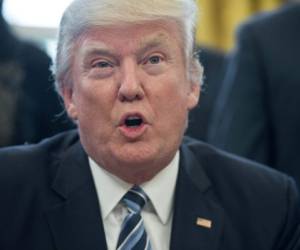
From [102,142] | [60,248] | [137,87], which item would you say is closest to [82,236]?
[60,248]

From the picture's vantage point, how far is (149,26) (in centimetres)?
237

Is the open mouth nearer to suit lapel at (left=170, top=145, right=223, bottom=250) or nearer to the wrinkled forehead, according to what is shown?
the wrinkled forehead

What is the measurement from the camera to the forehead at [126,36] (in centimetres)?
236

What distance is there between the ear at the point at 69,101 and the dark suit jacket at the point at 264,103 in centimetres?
94

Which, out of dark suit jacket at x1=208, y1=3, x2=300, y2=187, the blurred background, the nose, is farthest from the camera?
the blurred background

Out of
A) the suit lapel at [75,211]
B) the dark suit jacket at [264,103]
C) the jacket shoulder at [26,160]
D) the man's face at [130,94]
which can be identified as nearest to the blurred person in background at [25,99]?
the dark suit jacket at [264,103]

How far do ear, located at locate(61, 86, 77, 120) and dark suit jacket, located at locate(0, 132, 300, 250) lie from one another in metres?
0.14

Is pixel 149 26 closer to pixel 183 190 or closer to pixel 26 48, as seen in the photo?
pixel 183 190

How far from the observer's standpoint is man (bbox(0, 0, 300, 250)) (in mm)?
2359

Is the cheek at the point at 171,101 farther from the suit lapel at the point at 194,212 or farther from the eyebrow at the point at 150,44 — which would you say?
the suit lapel at the point at 194,212

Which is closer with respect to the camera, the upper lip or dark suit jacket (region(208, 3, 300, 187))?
the upper lip

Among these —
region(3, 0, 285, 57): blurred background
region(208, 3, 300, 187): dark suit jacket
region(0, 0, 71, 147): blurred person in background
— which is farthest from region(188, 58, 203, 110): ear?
region(3, 0, 285, 57): blurred background

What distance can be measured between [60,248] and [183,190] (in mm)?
406

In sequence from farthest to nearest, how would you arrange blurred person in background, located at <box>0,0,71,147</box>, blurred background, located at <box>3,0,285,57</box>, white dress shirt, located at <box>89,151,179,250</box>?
blurred background, located at <box>3,0,285,57</box>, blurred person in background, located at <box>0,0,71,147</box>, white dress shirt, located at <box>89,151,179,250</box>
